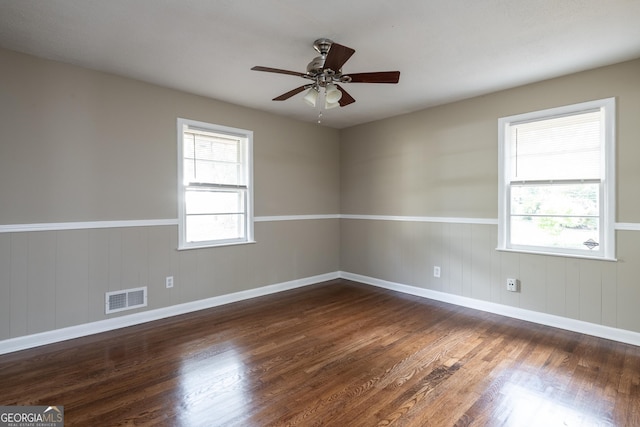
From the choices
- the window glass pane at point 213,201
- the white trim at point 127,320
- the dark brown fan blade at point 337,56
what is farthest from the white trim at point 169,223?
the dark brown fan blade at point 337,56

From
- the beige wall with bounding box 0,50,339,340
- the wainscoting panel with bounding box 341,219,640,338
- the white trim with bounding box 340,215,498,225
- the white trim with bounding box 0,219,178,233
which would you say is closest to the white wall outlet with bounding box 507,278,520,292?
the wainscoting panel with bounding box 341,219,640,338

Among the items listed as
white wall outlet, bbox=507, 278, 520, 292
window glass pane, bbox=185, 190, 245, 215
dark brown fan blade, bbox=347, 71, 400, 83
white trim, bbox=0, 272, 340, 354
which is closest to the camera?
dark brown fan blade, bbox=347, 71, 400, 83

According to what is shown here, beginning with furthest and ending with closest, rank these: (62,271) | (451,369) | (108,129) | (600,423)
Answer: (108,129) < (62,271) < (451,369) < (600,423)

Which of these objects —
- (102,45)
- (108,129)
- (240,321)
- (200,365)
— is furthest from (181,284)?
(102,45)

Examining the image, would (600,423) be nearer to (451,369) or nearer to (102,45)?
(451,369)

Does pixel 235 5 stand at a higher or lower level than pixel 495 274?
higher

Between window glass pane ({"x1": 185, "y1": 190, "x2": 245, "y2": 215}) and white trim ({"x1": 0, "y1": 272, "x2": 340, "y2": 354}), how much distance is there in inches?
42.7

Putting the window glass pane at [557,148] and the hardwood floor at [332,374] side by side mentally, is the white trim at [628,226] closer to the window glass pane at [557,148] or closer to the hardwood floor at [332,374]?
the window glass pane at [557,148]

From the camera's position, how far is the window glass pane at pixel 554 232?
313 centimetres

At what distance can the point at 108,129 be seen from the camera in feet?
10.4

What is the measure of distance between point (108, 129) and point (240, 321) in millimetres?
2362

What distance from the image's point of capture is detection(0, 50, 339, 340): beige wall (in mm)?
2727

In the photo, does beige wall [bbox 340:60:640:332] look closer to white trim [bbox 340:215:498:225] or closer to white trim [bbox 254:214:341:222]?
white trim [bbox 340:215:498:225]

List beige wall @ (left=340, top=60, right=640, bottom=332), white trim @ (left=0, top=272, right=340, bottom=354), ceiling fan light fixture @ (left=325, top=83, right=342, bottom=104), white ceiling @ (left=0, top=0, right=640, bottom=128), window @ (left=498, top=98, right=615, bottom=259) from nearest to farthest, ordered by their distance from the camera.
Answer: white ceiling @ (left=0, top=0, right=640, bottom=128) < ceiling fan light fixture @ (left=325, top=83, right=342, bottom=104) < white trim @ (left=0, top=272, right=340, bottom=354) < beige wall @ (left=340, top=60, right=640, bottom=332) < window @ (left=498, top=98, right=615, bottom=259)
